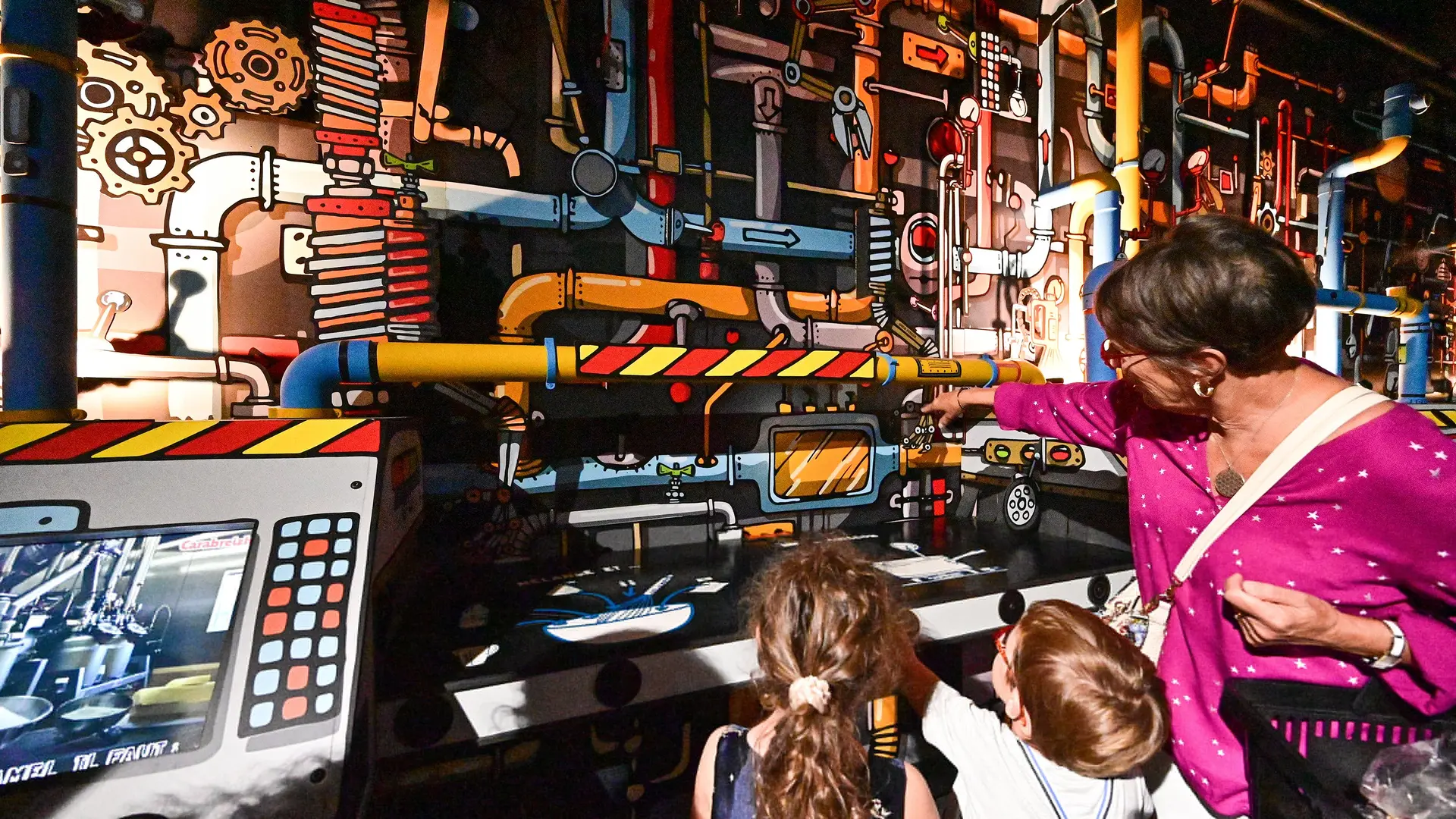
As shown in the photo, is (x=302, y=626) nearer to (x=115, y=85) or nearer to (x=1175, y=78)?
(x=115, y=85)

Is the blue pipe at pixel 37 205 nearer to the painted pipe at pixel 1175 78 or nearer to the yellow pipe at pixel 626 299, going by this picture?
the yellow pipe at pixel 626 299

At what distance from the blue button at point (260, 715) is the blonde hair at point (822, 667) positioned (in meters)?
0.53

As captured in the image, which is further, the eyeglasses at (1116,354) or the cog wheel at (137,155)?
the cog wheel at (137,155)

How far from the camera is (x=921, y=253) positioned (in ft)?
5.68

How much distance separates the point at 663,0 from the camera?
140 centimetres

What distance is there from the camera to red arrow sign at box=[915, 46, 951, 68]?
1717 millimetres

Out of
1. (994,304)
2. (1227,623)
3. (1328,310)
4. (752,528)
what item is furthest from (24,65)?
(1328,310)

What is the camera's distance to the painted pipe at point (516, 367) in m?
0.91

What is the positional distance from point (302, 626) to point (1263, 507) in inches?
46.3

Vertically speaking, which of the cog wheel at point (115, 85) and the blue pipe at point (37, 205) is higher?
the cog wheel at point (115, 85)

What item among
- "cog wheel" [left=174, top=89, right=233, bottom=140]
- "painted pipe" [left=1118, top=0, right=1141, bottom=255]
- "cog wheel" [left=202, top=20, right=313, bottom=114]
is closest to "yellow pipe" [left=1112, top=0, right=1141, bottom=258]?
"painted pipe" [left=1118, top=0, right=1141, bottom=255]

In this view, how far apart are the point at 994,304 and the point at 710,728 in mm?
1507

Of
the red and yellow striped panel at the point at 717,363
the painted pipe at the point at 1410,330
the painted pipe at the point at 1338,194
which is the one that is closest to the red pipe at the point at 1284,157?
the painted pipe at the point at 1338,194

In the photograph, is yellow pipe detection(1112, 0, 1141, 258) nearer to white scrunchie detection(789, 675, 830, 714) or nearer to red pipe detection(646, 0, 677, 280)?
red pipe detection(646, 0, 677, 280)
